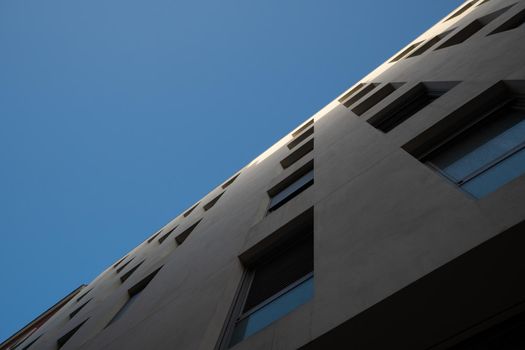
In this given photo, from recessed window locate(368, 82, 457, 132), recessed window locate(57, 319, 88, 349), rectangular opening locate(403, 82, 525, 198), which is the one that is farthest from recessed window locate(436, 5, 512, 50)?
recessed window locate(57, 319, 88, 349)

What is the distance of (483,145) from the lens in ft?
16.3

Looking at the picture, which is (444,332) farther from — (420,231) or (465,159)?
(465,159)

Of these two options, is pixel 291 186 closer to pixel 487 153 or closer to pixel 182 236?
pixel 487 153

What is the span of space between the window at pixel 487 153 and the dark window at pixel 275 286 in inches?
92.2

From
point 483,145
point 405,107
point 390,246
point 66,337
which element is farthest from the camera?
point 66,337

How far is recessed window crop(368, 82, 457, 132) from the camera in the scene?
28.6ft

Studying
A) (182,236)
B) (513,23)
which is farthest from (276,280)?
(182,236)

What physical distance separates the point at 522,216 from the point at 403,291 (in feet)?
3.60

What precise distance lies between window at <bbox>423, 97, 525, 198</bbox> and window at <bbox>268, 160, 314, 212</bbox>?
4197 mm

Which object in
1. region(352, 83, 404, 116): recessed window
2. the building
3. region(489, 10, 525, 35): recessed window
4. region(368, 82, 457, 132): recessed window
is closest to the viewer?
the building

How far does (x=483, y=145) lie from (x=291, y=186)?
5.70 m

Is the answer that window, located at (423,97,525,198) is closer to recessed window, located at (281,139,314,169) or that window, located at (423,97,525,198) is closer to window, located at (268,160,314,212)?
window, located at (268,160,314,212)

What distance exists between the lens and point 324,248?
4.69m


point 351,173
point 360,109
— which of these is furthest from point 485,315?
point 360,109
